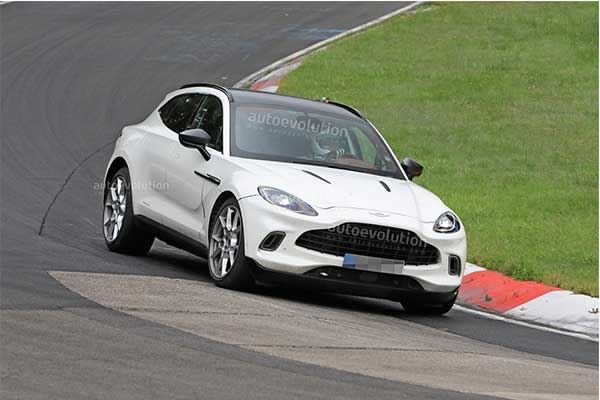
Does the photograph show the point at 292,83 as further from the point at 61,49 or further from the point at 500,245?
the point at 500,245

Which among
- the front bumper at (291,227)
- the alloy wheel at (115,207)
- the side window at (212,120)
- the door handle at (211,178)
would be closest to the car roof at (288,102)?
the side window at (212,120)

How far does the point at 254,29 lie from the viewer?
111 feet

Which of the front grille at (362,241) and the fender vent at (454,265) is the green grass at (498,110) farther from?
the front grille at (362,241)

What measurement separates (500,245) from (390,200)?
3.92 meters

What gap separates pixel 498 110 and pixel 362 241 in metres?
15.3

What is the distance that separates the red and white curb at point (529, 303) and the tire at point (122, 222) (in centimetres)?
302

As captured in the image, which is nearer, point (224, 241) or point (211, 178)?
point (224, 241)

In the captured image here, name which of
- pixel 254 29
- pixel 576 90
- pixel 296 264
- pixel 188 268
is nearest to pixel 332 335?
pixel 296 264
